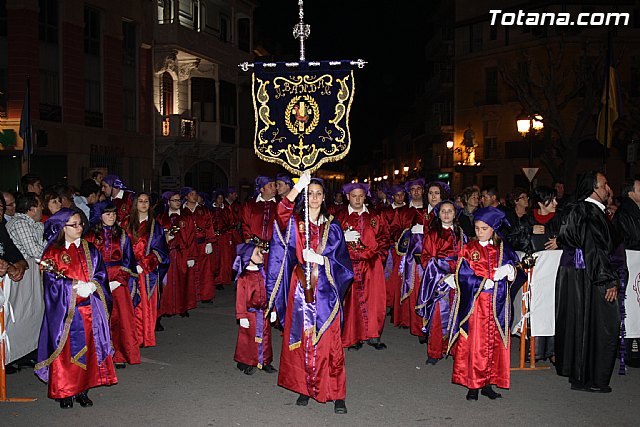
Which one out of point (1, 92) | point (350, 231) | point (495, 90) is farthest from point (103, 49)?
point (495, 90)

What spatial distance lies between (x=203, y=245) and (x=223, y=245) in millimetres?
2222

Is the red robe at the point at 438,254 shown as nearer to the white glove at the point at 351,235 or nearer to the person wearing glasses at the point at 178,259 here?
the white glove at the point at 351,235

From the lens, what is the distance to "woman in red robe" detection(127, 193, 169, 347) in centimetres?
850

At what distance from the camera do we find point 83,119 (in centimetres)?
2314

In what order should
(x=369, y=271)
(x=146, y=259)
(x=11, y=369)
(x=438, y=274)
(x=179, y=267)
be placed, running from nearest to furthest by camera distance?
(x=11, y=369) → (x=438, y=274) → (x=146, y=259) → (x=369, y=271) → (x=179, y=267)

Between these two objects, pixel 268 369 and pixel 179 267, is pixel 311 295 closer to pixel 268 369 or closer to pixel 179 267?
pixel 268 369

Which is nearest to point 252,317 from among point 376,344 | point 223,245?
point 376,344

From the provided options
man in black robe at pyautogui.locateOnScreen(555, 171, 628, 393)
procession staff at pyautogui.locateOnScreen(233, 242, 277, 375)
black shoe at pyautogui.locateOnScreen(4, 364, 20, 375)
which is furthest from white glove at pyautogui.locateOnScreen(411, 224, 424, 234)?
black shoe at pyautogui.locateOnScreen(4, 364, 20, 375)

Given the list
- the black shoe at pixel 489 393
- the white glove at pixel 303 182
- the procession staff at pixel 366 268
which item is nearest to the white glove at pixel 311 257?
the white glove at pixel 303 182

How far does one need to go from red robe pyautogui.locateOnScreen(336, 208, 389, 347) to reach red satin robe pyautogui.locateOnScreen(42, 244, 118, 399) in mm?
3543

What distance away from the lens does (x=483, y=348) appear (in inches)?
259

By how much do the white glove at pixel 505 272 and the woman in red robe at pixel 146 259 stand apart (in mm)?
4425

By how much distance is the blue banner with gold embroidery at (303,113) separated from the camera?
634 centimetres

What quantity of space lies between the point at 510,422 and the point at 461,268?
5.27 feet
